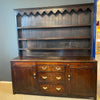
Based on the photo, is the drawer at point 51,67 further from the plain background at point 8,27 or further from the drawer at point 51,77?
the plain background at point 8,27

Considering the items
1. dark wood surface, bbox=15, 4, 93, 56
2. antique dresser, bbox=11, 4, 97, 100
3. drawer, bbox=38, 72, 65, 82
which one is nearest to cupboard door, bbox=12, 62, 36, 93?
antique dresser, bbox=11, 4, 97, 100

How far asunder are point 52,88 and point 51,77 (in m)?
0.25

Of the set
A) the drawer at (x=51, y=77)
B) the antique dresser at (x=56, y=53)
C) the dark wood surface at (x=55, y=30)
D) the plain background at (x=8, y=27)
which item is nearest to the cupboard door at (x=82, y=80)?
the antique dresser at (x=56, y=53)

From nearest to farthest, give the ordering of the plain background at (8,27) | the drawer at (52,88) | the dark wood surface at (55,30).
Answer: the drawer at (52,88) < the dark wood surface at (55,30) < the plain background at (8,27)

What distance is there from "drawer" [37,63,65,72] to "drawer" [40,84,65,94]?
0.36 m

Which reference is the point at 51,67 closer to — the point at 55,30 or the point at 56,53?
the point at 56,53

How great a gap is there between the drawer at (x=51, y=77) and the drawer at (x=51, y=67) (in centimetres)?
11

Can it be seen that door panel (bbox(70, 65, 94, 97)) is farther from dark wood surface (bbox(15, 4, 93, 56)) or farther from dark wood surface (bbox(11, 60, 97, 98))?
dark wood surface (bbox(15, 4, 93, 56))

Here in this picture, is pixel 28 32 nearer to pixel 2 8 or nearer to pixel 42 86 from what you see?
pixel 2 8

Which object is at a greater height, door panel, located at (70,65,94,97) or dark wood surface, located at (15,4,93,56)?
dark wood surface, located at (15,4,93,56)

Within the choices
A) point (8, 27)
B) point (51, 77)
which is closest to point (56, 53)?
point (51, 77)

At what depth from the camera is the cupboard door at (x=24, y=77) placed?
7.17 ft

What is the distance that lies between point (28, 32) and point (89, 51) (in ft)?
5.25

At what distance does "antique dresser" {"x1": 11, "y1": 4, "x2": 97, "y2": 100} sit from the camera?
6.74 feet
